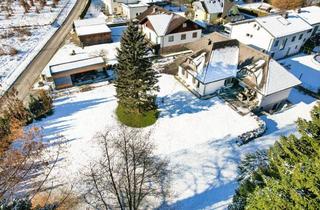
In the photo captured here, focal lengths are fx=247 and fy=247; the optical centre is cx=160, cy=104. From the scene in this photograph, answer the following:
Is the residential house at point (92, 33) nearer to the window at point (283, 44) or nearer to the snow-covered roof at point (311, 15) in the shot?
the window at point (283, 44)

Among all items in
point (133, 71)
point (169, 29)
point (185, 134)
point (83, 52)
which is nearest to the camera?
point (133, 71)

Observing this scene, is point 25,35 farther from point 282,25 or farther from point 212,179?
point 282,25

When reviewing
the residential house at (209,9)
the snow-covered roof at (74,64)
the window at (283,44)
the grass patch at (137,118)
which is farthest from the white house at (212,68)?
the residential house at (209,9)

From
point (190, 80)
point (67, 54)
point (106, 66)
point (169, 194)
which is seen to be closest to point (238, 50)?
point (190, 80)

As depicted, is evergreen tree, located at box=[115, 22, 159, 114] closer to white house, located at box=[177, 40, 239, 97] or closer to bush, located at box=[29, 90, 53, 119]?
white house, located at box=[177, 40, 239, 97]

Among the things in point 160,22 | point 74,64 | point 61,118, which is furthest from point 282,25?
point 61,118

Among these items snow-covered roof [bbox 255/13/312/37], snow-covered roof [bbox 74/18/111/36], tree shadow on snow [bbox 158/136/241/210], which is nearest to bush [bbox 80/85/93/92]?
snow-covered roof [bbox 74/18/111/36]
